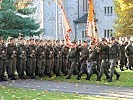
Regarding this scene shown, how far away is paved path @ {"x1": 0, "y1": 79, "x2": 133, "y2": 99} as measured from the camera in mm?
19095

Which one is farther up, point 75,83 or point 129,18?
point 129,18

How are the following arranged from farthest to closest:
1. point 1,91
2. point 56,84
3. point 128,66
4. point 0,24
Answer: point 0,24
point 128,66
point 56,84
point 1,91

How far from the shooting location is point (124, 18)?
52.0 meters

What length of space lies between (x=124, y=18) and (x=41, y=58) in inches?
1053

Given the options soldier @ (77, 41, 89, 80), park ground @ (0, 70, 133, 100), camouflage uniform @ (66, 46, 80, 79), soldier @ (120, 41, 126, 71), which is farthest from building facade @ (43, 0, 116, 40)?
park ground @ (0, 70, 133, 100)

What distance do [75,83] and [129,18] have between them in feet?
97.0

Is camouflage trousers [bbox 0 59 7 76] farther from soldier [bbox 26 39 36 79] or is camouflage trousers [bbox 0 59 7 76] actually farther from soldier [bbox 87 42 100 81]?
soldier [bbox 87 42 100 81]

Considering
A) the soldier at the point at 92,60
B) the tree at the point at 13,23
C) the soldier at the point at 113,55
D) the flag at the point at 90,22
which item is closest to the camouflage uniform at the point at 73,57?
the soldier at the point at 92,60

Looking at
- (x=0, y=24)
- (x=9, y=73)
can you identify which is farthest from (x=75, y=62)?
(x=0, y=24)

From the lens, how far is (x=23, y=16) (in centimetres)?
4809

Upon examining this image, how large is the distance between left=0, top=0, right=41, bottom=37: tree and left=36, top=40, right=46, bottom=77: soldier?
59.6 feet

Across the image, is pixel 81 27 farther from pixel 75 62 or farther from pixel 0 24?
pixel 75 62

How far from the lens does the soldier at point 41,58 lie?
26.3m

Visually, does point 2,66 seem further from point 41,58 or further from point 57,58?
point 57,58
